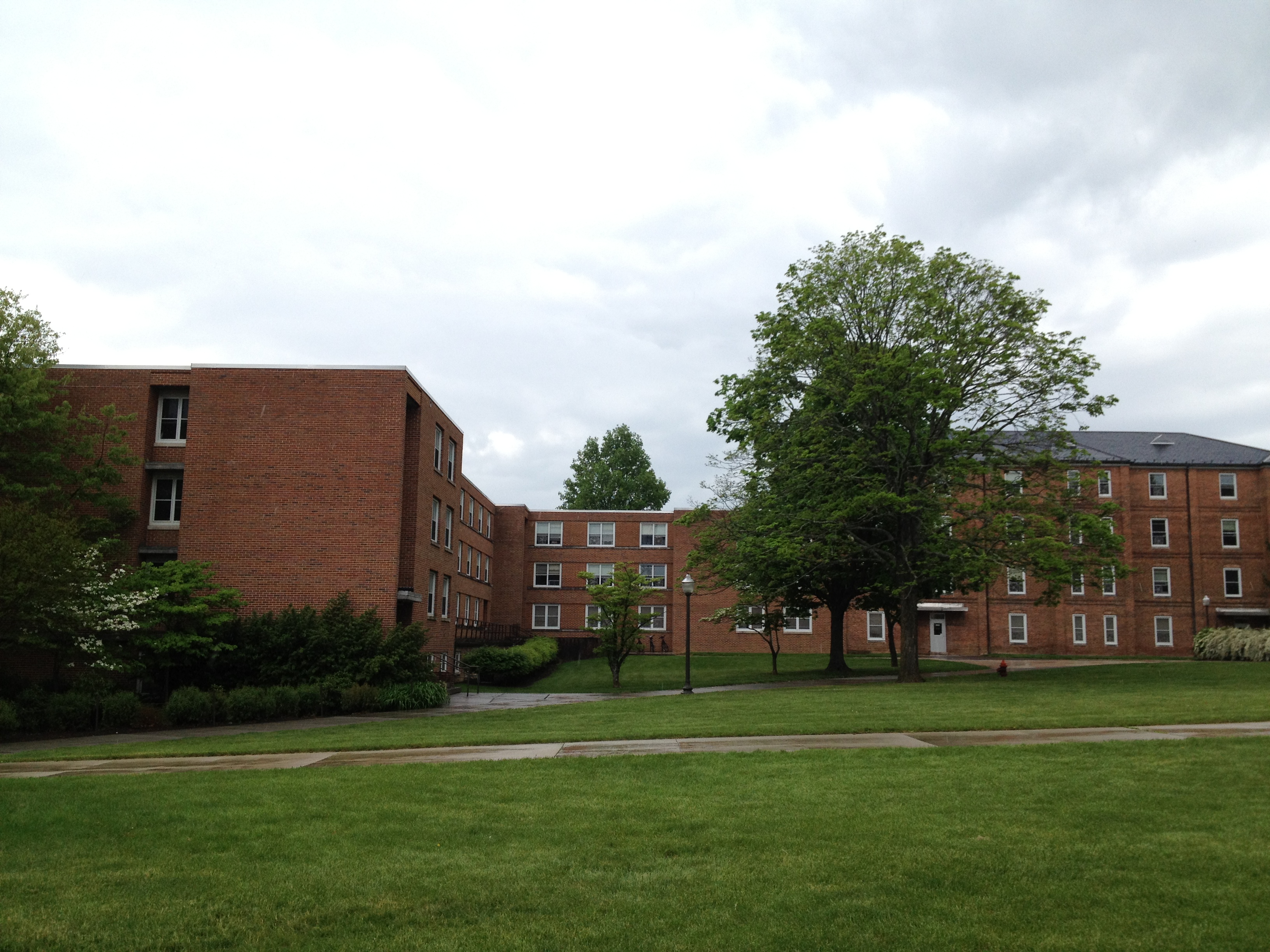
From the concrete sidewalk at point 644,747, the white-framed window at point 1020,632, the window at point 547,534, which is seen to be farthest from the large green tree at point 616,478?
the concrete sidewalk at point 644,747

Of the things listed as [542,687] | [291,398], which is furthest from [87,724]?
[542,687]

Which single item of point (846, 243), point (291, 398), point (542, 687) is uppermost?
point (846, 243)

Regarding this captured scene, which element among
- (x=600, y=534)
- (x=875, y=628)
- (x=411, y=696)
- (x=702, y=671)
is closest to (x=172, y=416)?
(x=411, y=696)

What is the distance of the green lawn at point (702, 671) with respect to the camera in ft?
115

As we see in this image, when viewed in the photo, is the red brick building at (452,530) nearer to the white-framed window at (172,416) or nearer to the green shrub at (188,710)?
the white-framed window at (172,416)

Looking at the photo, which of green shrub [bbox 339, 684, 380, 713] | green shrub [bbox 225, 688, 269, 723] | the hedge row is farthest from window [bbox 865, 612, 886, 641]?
green shrub [bbox 225, 688, 269, 723]

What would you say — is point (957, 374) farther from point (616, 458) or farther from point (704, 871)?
point (616, 458)

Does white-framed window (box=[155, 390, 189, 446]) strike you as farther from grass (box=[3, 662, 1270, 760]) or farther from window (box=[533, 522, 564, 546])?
window (box=[533, 522, 564, 546])

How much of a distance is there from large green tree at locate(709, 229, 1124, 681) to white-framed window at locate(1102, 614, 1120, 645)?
29.4 metres

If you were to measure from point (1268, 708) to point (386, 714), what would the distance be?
749 inches

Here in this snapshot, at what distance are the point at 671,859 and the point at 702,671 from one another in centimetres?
3723

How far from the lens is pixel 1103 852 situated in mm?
6961

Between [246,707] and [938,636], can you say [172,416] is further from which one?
[938,636]

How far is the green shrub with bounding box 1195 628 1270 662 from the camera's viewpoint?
40219mm
